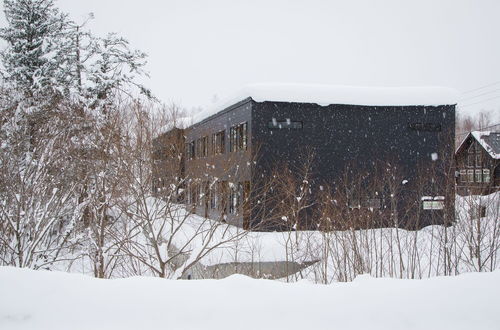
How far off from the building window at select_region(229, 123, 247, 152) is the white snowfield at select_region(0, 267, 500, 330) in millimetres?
17102

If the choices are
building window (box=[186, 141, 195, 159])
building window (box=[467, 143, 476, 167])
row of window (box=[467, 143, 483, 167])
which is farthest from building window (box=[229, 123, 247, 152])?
building window (box=[467, 143, 476, 167])

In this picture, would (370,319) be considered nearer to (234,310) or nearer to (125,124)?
(234,310)

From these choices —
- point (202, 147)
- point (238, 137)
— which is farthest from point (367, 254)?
point (202, 147)

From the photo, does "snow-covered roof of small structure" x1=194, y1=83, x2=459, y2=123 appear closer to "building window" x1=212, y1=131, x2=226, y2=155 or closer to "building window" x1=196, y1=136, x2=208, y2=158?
"building window" x1=212, y1=131, x2=226, y2=155

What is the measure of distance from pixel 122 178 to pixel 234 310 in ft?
25.3

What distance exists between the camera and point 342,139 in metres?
22.3

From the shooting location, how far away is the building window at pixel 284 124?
21.0 meters

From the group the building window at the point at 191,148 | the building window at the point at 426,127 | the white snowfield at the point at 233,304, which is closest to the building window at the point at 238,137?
the building window at the point at 426,127

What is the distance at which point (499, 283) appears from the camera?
493 centimetres

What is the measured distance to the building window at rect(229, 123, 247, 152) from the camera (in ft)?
71.7

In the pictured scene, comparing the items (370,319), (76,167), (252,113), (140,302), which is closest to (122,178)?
(76,167)

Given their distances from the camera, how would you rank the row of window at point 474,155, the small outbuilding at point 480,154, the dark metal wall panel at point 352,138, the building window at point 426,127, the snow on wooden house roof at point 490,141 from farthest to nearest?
1. the row of window at point 474,155
2. the snow on wooden house roof at point 490,141
3. the small outbuilding at point 480,154
4. the building window at point 426,127
5. the dark metal wall panel at point 352,138

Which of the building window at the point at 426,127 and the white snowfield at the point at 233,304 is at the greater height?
the building window at the point at 426,127

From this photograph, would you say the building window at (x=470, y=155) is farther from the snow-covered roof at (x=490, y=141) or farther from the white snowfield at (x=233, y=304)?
the white snowfield at (x=233, y=304)
